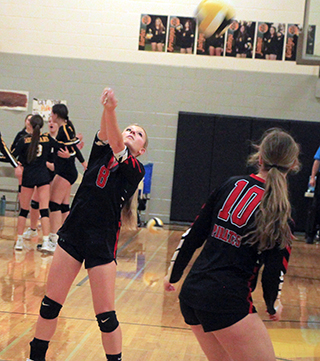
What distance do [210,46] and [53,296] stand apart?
869 centimetres

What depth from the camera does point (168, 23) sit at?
412 inches

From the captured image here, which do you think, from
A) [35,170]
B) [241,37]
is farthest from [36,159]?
[241,37]

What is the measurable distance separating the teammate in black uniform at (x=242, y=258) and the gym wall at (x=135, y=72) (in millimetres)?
8486

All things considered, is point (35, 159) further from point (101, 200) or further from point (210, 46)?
point (210, 46)

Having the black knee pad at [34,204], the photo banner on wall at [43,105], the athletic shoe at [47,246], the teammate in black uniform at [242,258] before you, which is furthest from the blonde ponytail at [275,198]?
the photo banner on wall at [43,105]

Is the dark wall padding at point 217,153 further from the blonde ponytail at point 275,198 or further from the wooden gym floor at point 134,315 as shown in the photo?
the blonde ponytail at point 275,198

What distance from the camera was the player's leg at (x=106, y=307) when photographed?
2582 mm

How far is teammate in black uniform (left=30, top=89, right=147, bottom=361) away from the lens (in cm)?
260

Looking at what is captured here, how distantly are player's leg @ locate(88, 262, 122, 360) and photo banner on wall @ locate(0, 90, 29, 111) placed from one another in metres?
8.69

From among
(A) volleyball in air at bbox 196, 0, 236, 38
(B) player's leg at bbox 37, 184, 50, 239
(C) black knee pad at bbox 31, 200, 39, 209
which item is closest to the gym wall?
(C) black knee pad at bbox 31, 200, 39, 209

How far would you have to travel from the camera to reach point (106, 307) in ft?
8.50

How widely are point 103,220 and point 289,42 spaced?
8.83 metres

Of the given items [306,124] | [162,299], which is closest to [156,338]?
[162,299]

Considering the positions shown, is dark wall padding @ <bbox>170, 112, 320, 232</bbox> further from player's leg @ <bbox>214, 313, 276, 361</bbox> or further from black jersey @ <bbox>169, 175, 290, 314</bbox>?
player's leg @ <bbox>214, 313, 276, 361</bbox>
